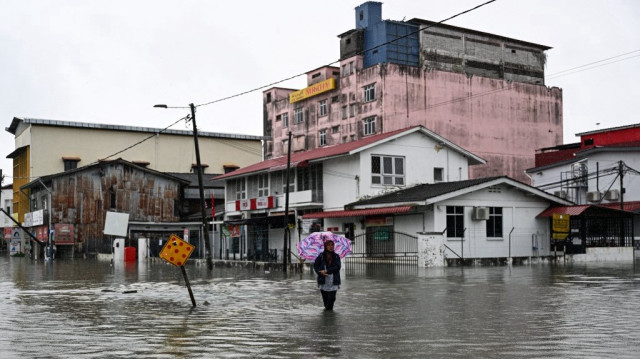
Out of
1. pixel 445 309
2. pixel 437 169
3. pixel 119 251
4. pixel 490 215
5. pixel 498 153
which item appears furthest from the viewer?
pixel 498 153

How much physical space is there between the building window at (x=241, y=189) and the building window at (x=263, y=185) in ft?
7.66

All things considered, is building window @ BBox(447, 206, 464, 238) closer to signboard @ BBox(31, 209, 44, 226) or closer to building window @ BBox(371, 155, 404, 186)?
building window @ BBox(371, 155, 404, 186)

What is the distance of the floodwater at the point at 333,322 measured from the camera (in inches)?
373

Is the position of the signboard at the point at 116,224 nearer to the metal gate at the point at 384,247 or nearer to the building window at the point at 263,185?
the building window at the point at 263,185

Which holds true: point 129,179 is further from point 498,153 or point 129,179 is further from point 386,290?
point 386,290

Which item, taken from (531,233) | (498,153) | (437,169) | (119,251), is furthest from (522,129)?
(119,251)

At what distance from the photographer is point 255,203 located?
50.8 meters

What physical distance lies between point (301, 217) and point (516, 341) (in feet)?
116

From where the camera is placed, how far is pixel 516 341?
10062 mm

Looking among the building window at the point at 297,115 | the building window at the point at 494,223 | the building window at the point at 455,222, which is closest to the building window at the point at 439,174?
the building window at the point at 494,223

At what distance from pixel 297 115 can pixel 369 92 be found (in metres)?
A: 14.8

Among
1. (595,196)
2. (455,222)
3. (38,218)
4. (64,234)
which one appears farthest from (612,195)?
(38,218)

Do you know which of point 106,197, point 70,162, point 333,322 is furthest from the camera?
point 70,162

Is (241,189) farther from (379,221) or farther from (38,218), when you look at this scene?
(38,218)
